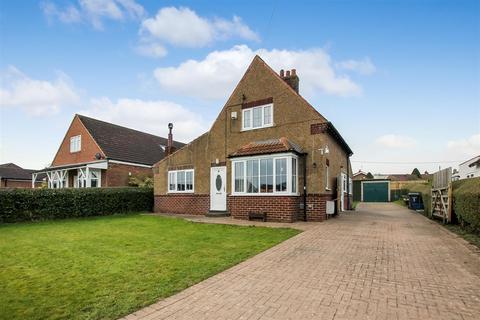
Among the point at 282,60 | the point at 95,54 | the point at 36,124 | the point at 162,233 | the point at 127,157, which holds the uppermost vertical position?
the point at 282,60

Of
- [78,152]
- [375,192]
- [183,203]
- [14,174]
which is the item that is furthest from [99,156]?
[375,192]

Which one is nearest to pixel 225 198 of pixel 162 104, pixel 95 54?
pixel 95 54

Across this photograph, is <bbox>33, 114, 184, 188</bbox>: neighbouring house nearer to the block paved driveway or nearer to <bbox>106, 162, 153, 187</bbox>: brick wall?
<bbox>106, 162, 153, 187</bbox>: brick wall

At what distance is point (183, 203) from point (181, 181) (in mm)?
1405

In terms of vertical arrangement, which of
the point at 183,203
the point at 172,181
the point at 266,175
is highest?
the point at 266,175

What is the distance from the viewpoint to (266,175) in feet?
45.3

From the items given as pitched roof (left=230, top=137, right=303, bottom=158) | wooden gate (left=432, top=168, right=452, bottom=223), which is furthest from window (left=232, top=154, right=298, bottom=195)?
wooden gate (left=432, top=168, right=452, bottom=223)

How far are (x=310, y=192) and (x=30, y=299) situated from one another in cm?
1155

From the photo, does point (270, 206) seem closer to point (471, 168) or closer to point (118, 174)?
point (118, 174)

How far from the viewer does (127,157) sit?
25328 mm

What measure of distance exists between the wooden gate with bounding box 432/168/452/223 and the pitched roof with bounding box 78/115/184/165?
21898mm

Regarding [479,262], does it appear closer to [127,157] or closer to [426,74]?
[426,74]

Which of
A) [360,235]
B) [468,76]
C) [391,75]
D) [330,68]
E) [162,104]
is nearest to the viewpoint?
[360,235]

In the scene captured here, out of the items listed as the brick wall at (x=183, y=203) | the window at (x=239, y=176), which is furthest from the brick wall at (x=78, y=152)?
the window at (x=239, y=176)
